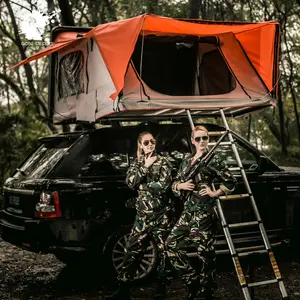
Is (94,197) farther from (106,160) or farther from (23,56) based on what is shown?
(23,56)

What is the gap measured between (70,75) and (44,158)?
5.36 feet

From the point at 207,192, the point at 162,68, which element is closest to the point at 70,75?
the point at 162,68

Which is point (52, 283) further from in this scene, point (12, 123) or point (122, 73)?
point (12, 123)

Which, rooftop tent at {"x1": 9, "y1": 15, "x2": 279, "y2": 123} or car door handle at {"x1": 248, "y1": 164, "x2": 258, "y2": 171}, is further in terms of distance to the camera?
car door handle at {"x1": 248, "y1": 164, "x2": 258, "y2": 171}

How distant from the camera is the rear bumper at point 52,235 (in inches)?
222

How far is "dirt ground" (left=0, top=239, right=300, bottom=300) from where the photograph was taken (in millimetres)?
5645

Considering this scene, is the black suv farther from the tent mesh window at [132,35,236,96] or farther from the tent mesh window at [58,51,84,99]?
the tent mesh window at [58,51,84,99]

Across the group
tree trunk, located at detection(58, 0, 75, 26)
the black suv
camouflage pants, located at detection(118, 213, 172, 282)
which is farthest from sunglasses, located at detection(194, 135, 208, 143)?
tree trunk, located at detection(58, 0, 75, 26)

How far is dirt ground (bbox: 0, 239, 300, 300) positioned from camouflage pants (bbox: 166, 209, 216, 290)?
56 cm

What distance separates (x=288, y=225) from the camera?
6.86 m

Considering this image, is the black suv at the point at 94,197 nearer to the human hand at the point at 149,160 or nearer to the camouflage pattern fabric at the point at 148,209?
the camouflage pattern fabric at the point at 148,209

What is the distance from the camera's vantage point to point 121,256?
598 centimetres

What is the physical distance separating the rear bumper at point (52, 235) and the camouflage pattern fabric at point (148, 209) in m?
0.69

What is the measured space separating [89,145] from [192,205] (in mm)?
1602
